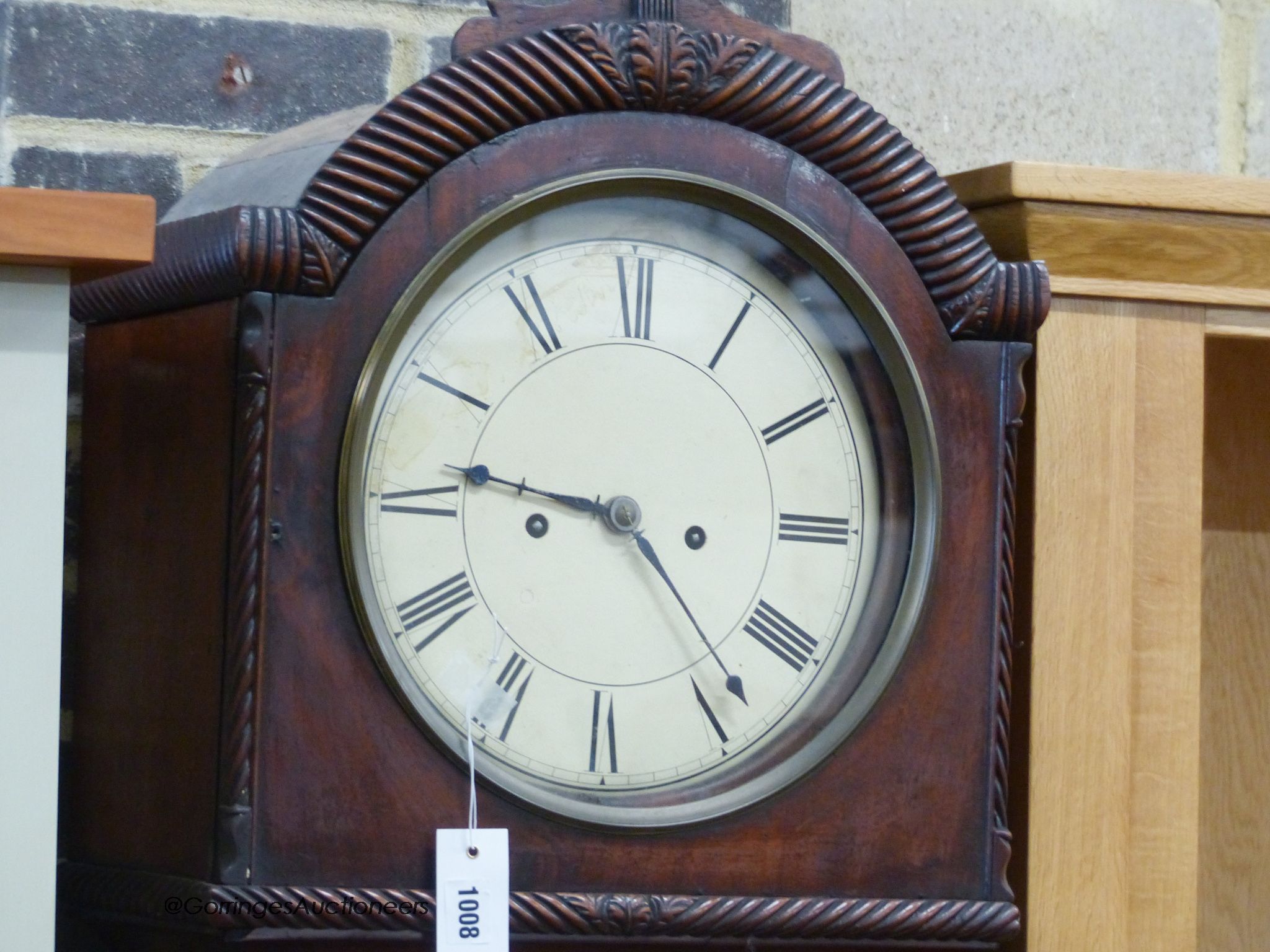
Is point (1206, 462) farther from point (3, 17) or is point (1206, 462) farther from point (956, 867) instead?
point (3, 17)

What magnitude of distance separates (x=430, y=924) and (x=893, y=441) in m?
0.40

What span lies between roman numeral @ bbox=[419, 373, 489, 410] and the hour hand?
1.4 inches

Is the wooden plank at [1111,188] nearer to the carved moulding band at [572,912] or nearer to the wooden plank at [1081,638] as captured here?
the wooden plank at [1081,638]

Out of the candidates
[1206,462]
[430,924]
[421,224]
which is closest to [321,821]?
[430,924]

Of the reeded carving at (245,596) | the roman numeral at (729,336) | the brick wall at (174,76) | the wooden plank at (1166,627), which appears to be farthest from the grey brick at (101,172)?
the wooden plank at (1166,627)

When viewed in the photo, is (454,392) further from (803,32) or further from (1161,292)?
(803,32)

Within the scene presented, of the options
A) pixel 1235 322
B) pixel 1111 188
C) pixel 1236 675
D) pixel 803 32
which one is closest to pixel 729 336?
pixel 1111 188

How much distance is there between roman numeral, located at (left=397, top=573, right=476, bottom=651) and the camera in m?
0.97

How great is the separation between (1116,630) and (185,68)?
77 centimetres

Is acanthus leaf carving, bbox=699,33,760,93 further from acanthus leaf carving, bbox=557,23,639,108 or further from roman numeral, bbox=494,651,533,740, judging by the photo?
roman numeral, bbox=494,651,533,740

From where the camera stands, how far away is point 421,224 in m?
0.98

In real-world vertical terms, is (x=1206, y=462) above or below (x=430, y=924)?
above

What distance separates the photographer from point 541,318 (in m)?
1.01

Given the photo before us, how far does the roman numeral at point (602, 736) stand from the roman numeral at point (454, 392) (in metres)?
0.18
